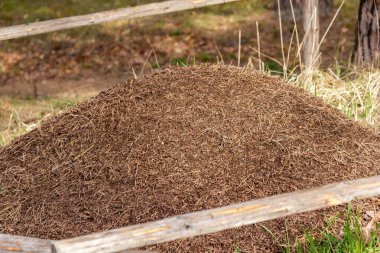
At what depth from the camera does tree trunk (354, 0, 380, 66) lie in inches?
268

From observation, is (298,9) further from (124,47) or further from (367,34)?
(367,34)

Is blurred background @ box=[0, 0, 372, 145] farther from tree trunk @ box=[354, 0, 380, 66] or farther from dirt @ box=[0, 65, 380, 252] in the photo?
dirt @ box=[0, 65, 380, 252]

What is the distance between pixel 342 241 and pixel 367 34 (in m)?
3.52

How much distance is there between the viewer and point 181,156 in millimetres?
4387

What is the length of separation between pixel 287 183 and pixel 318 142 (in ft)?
1.50

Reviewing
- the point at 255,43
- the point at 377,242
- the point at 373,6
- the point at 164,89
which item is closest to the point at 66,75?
the point at 255,43

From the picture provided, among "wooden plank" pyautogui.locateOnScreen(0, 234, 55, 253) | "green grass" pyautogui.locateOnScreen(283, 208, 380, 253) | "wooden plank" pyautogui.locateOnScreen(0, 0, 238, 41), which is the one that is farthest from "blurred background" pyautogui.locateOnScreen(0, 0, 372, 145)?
"wooden plank" pyautogui.locateOnScreen(0, 234, 55, 253)

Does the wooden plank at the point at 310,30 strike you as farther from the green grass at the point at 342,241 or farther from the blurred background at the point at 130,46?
the green grass at the point at 342,241

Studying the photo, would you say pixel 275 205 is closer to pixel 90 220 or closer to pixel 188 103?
pixel 90 220

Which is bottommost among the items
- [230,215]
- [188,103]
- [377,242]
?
[377,242]

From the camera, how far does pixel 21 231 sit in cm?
424

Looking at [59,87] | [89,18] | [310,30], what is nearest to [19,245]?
[89,18]

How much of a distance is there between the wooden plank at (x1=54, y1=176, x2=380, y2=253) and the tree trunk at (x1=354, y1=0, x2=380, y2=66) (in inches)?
154

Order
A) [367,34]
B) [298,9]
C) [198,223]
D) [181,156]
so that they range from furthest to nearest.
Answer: [298,9]
[367,34]
[181,156]
[198,223]
